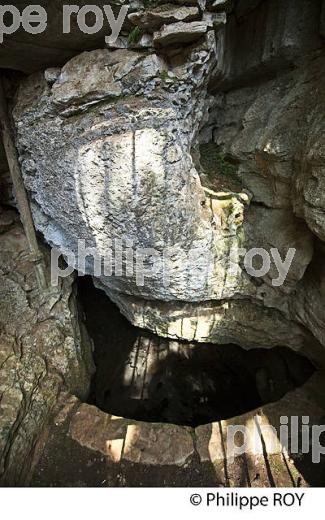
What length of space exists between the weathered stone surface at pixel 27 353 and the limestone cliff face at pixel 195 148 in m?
0.85

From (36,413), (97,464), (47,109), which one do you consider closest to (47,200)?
(47,109)

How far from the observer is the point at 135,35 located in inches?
97.9

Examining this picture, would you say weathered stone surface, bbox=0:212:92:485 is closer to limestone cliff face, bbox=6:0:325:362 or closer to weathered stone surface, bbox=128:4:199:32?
limestone cliff face, bbox=6:0:325:362

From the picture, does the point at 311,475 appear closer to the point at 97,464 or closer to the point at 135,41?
the point at 97,464

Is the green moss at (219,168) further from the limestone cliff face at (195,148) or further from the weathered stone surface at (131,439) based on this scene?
the weathered stone surface at (131,439)

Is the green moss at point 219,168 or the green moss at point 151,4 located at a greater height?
the green moss at point 151,4

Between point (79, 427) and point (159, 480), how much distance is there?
1.10 m

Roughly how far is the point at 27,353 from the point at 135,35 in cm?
363

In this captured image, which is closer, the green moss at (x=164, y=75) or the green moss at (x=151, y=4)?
the green moss at (x=151, y=4)

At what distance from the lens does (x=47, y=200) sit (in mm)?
3424

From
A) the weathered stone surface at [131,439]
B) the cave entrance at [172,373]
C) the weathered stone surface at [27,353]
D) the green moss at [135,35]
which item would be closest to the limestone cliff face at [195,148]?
the green moss at [135,35]

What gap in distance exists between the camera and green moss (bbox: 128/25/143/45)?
8.07ft

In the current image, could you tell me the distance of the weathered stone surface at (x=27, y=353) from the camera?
11.0 feet
